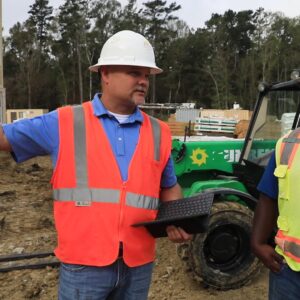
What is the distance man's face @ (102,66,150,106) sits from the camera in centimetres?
218

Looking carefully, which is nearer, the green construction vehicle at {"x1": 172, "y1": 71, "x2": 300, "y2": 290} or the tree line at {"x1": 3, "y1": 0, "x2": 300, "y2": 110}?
the green construction vehicle at {"x1": 172, "y1": 71, "x2": 300, "y2": 290}

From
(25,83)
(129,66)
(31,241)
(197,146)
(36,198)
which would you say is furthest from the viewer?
(25,83)

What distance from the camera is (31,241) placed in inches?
229

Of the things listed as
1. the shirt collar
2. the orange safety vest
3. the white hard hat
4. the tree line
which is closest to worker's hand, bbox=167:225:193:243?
the orange safety vest

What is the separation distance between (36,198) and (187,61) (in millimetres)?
54568

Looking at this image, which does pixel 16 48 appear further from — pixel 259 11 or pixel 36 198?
pixel 36 198

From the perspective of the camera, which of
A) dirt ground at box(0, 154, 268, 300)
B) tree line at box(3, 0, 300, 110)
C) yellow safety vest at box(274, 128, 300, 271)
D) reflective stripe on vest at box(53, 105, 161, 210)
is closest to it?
yellow safety vest at box(274, 128, 300, 271)

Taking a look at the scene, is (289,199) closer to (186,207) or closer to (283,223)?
(283,223)

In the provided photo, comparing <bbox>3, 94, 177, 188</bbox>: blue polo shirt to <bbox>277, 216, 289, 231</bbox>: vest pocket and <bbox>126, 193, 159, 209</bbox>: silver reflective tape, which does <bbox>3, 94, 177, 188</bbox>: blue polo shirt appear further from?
<bbox>277, 216, 289, 231</bbox>: vest pocket

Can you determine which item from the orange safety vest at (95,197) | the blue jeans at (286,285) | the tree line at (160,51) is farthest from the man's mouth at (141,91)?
the tree line at (160,51)

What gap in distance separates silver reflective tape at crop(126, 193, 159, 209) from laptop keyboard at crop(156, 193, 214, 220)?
0.06 meters

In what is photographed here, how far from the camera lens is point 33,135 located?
6.89 feet

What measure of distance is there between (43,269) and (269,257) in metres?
3.15

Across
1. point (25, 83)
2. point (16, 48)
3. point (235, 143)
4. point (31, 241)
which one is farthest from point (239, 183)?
point (16, 48)
